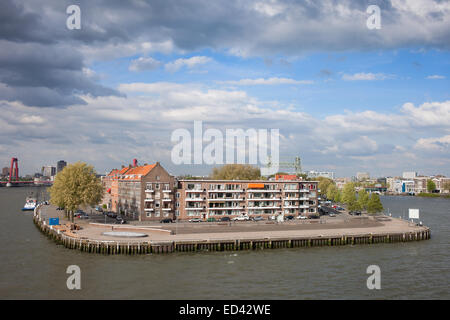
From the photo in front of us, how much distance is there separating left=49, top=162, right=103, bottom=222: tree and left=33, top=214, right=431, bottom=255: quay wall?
9.06 metres

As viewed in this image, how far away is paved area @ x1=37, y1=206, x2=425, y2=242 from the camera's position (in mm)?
71062

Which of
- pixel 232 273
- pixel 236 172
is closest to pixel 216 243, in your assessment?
pixel 232 273

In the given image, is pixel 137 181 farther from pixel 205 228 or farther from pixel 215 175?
pixel 215 175

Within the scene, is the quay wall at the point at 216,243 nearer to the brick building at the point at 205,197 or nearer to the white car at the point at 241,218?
the brick building at the point at 205,197

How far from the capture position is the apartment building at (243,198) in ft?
319

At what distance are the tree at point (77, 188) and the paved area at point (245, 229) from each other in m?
5.37

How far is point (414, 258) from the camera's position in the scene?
6250cm

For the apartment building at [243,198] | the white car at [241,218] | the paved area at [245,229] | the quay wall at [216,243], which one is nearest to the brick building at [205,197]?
the apartment building at [243,198]

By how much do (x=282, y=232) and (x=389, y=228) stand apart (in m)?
26.1

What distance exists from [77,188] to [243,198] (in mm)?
42000

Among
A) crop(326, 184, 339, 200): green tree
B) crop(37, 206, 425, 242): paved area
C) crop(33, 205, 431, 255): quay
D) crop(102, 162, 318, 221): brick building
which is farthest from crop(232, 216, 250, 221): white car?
crop(326, 184, 339, 200): green tree

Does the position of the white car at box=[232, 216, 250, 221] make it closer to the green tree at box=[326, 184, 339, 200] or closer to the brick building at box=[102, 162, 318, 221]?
the brick building at box=[102, 162, 318, 221]
